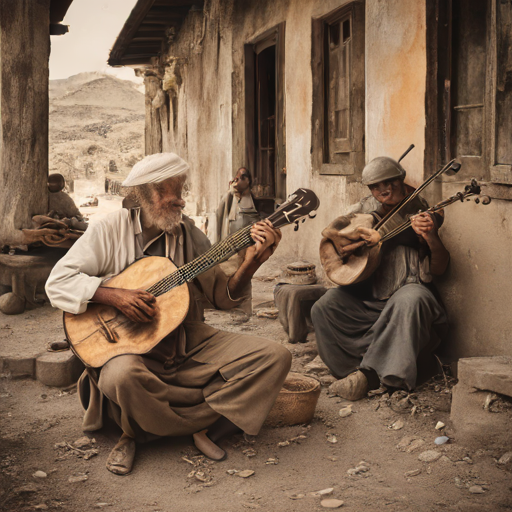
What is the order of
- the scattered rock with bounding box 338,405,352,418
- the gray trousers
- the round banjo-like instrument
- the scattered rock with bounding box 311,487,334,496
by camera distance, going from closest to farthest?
the scattered rock with bounding box 311,487,334,496 < the scattered rock with bounding box 338,405,352,418 < the gray trousers < the round banjo-like instrument

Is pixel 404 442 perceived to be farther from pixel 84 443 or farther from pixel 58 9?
pixel 58 9

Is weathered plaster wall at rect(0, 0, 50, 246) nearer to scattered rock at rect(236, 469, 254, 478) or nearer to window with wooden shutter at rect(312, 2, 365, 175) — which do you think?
window with wooden shutter at rect(312, 2, 365, 175)

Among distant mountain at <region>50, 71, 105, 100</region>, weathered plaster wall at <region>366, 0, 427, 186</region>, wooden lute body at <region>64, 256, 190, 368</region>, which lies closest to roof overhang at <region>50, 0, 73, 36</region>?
weathered plaster wall at <region>366, 0, 427, 186</region>

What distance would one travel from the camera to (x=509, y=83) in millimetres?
3986

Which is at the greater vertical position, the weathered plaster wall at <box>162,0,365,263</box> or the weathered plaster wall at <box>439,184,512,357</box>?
the weathered plaster wall at <box>162,0,365,263</box>

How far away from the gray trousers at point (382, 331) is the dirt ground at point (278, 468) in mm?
222

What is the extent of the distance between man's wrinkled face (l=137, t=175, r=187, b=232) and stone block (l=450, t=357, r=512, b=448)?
1.71 m

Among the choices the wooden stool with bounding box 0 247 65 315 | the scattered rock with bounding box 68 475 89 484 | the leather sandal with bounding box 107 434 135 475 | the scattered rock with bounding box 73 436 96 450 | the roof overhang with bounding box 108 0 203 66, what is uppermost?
the roof overhang with bounding box 108 0 203 66

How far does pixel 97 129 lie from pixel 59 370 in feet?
91.1

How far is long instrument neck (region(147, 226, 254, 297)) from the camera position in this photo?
318 centimetres

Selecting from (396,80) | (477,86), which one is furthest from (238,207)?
(477,86)

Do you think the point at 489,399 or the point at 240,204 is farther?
the point at 240,204

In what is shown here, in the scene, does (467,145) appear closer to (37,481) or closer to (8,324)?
(37,481)

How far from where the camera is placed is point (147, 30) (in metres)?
14.3
